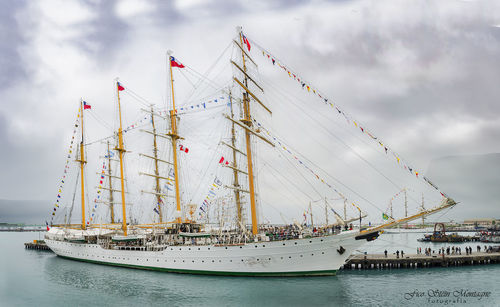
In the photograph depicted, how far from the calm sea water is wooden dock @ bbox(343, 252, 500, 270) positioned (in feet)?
4.23

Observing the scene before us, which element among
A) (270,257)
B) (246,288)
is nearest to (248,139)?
(270,257)

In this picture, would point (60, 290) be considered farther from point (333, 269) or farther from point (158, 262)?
point (333, 269)

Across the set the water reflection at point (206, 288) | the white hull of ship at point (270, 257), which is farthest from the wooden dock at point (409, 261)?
the white hull of ship at point (270, 257)

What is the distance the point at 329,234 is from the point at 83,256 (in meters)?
29.2

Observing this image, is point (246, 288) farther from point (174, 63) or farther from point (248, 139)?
point (174, 63)

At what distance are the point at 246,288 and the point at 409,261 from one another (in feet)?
60.9

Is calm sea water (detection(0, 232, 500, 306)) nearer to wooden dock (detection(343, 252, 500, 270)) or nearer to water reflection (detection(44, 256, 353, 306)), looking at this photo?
water reflection (detection(44, 256, 353, 306))

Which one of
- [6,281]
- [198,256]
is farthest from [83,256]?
[198,256]

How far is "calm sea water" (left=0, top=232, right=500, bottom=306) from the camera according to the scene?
2023cm

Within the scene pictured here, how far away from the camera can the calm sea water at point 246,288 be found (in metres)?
20.2

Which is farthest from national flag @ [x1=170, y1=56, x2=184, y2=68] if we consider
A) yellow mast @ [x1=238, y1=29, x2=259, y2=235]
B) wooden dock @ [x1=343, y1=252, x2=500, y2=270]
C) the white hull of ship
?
wooden dock @ [x1=343, y1=252, x2=500, y2=270]

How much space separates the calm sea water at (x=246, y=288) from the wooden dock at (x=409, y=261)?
1289 millimetres

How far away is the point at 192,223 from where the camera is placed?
32344mm

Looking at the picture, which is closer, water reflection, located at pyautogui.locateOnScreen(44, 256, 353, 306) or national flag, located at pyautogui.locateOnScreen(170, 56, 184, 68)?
water reflection, located at pyautogui.locateOnScreen(44, 256, 353, 306)
